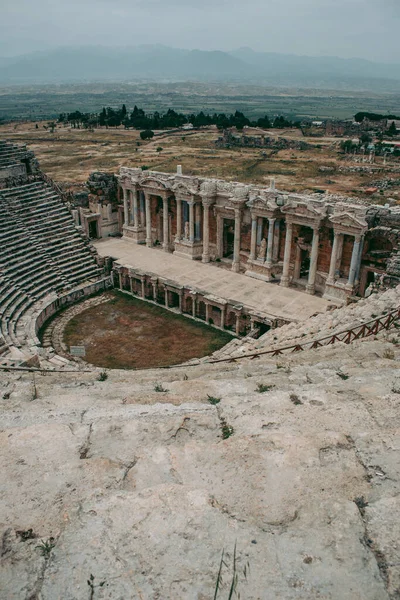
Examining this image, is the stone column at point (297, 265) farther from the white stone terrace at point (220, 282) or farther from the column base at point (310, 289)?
the column base at point (310, 289)

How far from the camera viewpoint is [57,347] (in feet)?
73.7

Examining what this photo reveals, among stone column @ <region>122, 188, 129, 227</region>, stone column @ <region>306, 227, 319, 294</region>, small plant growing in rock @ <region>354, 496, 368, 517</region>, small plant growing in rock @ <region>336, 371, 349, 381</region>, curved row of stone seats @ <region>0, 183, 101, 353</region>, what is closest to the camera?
small plant growing in rock @ <region>354, 496, 368, 517</region>

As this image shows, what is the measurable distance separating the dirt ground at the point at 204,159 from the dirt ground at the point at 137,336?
29080 mm

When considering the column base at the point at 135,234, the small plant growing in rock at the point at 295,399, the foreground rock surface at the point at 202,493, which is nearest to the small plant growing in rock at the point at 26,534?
the foreground rock surface at the point at 202,493

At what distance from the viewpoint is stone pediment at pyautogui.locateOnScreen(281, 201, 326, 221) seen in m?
24.5

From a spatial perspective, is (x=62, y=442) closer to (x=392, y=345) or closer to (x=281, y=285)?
(x=392, y=345)

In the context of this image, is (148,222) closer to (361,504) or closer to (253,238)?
(253,238)

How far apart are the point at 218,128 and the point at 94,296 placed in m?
86.2

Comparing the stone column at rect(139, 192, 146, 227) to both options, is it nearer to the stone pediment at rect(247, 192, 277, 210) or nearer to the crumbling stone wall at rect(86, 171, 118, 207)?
the crumbling stone wall at rect(86, 171, 118, 207)

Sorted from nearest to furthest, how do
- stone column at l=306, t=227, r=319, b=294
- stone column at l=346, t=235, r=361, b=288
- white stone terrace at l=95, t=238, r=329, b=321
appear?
stone column at l=346, t=235, r=361, b=288
white stone terrace at l=95, t=238, r=329, b=321
stone column at l=306, t=227, r=319, b=294

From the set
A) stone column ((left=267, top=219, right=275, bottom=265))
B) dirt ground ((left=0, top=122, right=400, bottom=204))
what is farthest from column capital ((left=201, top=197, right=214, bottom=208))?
dirt ground ((left=0, top=122, right=400, bottom=204))

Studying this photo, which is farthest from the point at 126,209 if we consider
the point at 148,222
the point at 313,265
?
the point at 313,265

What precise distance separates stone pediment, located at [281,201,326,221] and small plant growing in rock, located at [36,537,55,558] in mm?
21297

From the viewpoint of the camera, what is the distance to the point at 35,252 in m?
27.9
